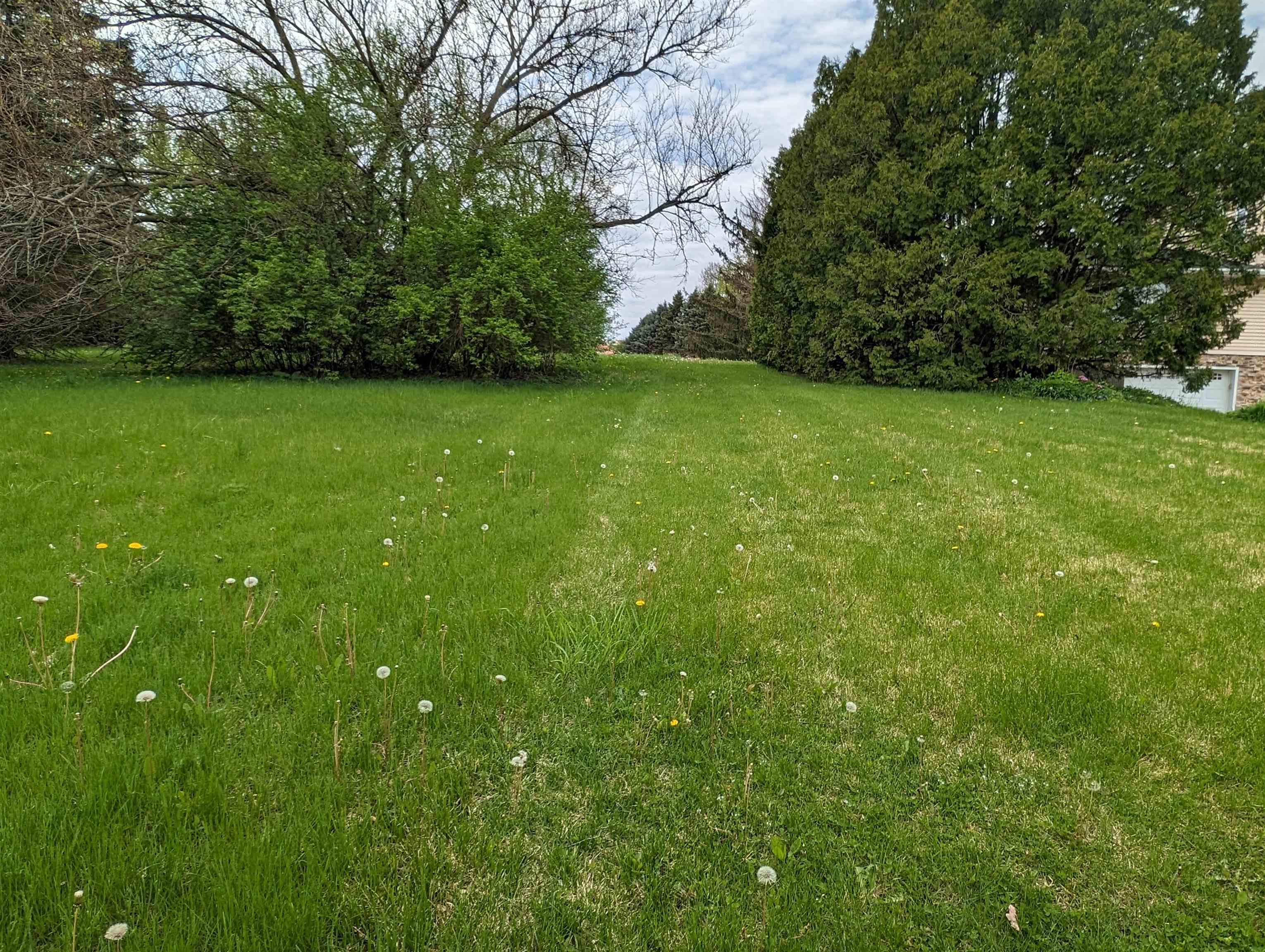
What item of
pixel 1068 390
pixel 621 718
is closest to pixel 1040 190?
pixel 1068 390

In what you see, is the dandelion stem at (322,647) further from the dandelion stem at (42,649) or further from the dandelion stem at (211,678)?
the dandelion stem at (42,649)

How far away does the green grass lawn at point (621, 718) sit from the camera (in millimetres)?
1366

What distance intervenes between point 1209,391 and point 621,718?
23611 millimetres

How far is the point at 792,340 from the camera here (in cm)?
1706

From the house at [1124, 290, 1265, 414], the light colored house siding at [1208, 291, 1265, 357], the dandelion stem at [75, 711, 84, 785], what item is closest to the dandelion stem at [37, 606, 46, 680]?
the dandelion stem at [75, 711, 84, 785]

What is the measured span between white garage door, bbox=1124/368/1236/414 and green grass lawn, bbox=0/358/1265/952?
16621 mm

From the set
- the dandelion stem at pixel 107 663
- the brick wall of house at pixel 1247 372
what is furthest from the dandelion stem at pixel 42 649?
the brick wall of house at pixel 1247 372

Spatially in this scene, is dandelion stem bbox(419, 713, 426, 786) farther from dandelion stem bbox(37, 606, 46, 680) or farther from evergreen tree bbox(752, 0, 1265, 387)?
evergreen tree bbox(752, 0, 1265, 387)

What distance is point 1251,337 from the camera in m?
17.3

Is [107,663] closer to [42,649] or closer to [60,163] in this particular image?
[42,649]

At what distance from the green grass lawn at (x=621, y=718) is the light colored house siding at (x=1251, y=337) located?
18.9m

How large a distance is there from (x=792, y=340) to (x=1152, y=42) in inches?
355

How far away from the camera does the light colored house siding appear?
1711 cm

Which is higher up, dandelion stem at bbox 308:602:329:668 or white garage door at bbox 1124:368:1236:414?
white garage door at bbox 1124:368:1236:414
